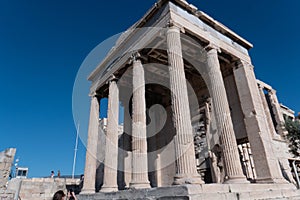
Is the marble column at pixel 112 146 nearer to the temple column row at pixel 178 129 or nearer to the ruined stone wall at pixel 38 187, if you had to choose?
the temple column row at pixel 178 129

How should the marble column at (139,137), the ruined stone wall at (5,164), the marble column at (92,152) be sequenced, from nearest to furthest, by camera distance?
the marble column at (139,137)
the ruined stone wall at (5,164)
the marble column at (92,152)

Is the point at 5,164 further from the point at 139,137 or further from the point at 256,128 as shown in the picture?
the point at 256,128

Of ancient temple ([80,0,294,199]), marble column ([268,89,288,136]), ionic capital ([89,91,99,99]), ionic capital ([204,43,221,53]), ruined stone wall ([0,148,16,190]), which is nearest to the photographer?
ancient temple ([80,0,294,199])

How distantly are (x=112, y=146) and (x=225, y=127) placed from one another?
6340 millimetres

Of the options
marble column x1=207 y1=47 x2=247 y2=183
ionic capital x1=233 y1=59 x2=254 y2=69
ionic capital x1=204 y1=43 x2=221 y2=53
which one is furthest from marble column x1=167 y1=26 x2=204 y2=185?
ionic capital x1=233 y1=59 x2=254 y2=69

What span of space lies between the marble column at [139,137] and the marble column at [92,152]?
4.63 meters

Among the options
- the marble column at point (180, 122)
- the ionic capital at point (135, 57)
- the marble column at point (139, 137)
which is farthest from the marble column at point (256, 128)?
the ionic capital at point (135, 57)

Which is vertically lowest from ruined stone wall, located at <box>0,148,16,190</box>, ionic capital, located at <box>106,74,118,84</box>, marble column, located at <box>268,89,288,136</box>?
ruined stone wall, located at <box>0,148,16,190</box>

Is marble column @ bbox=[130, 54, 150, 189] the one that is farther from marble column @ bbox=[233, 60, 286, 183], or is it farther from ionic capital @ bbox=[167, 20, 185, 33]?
marble column @ bbox=[233, 60, 286, 183]

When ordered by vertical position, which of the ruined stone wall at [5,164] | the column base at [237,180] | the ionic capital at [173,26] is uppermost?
the ionic capital at [173,26]

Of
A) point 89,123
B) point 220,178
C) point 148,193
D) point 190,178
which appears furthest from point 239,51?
point 89,123

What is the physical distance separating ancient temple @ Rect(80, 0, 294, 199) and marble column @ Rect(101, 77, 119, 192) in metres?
0.05

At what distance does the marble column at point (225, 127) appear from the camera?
25.3 ft

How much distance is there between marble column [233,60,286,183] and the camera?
9047 mm
